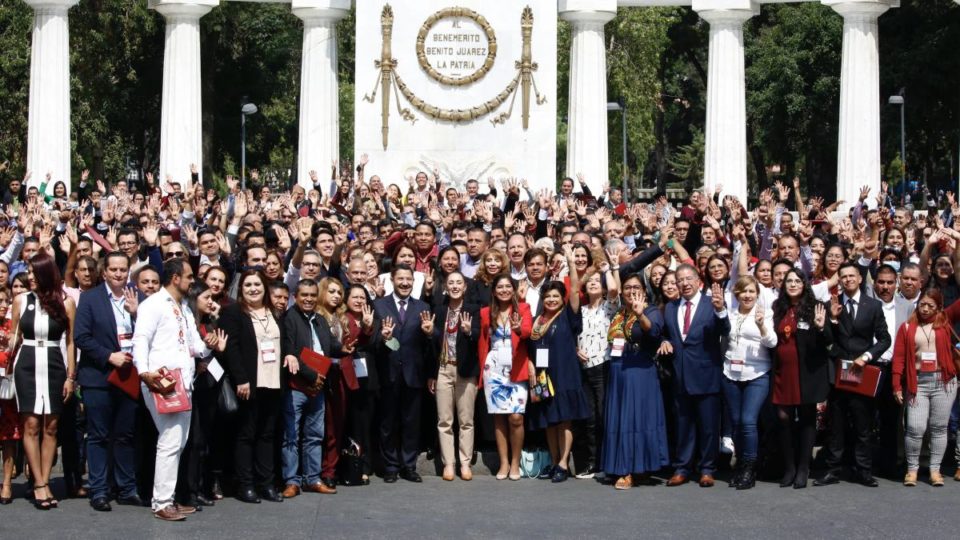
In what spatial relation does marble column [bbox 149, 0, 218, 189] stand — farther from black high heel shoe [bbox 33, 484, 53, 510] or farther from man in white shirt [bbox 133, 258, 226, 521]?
man in white shirt [bbox 133, 258, 226, 521]

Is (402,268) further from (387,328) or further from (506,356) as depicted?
(506,356)

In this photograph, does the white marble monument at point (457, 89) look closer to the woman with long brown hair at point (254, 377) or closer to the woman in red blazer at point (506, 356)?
the woman in red blazer at point (506, 356)

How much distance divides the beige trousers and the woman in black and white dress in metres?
3.83

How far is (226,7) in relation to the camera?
5544cm

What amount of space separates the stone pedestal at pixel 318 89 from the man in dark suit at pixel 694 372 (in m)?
20.7

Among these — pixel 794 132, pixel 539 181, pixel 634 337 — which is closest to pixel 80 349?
pixel 634 337

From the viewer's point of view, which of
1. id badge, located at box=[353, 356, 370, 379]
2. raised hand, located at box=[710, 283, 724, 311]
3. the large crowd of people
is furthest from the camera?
id badge, located at box=[353, 356, 370, 379]

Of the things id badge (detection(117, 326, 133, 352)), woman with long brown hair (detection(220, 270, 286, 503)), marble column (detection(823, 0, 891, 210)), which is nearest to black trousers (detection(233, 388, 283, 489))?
woman with long brown hair (detection(220, 270, 286, 503))

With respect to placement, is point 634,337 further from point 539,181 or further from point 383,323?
point 539,181

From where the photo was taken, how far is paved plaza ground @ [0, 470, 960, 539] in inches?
551

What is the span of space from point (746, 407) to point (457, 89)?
18333 millimetres

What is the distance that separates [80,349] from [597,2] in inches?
921

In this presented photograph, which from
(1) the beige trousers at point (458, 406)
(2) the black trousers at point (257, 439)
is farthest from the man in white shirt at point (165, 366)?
(1) the beige trousers at point (458, 406)

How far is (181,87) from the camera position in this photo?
36.7m
